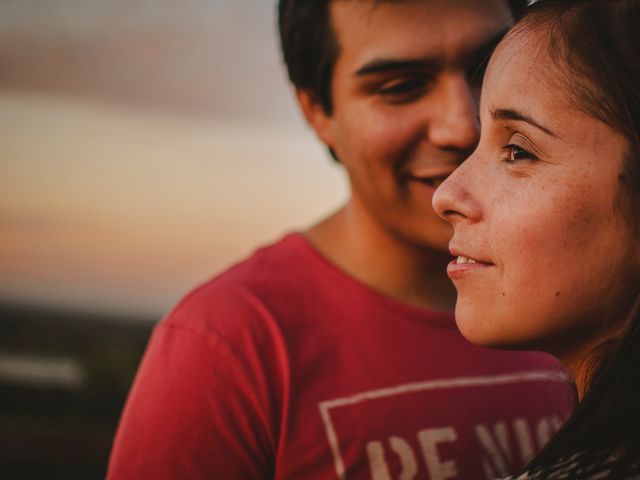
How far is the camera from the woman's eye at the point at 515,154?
61.7 inches

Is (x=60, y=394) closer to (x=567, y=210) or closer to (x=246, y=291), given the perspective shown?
(x=246, y=291)

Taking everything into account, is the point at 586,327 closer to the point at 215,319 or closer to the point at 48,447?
the point at 215,319

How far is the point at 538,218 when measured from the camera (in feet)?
4.97

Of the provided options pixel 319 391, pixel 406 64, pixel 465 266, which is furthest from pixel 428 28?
pixel 319 391

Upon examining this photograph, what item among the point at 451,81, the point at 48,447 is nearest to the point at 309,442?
the point at 451,81

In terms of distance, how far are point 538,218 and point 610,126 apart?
23 centimetres

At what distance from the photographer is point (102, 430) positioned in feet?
61.5

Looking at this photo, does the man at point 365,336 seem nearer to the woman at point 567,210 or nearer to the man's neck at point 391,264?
the man's neck at point 391,264

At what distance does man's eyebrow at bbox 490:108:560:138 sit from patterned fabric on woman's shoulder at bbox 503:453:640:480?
631 millimetres

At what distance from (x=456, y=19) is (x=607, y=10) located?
825 millimetres

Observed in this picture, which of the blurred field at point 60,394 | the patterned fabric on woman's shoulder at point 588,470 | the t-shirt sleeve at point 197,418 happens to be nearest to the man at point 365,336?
the t-shirt sleeve at point 197,418

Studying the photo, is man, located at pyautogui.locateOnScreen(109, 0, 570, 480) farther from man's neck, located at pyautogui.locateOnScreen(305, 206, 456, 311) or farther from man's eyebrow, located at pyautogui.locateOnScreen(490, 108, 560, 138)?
man's eyebrow, located at pyautogui.locateOnScreen(490, 108, 560, 138)

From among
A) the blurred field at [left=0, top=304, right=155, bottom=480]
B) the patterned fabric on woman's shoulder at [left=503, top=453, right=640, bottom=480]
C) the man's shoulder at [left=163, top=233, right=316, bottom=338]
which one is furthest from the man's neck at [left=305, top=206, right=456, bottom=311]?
the blurred field at [left=0, top=304, right=155, bottom=480]

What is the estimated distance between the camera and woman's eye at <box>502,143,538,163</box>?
1.57 m
